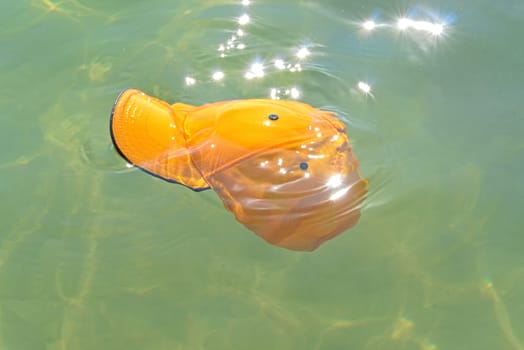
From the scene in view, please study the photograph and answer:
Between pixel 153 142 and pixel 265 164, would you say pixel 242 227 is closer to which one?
pixel 265 164

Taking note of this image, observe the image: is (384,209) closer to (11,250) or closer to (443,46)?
(443,46)

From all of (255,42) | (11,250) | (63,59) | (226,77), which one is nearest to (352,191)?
(226,77)

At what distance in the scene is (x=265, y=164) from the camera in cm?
281

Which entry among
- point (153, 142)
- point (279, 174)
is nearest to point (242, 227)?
point (279, 174)

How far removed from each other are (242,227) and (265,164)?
0.39 meters

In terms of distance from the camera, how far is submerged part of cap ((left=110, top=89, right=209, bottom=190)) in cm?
299

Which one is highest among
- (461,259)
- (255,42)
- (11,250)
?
(255,42)

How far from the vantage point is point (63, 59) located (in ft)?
13.1

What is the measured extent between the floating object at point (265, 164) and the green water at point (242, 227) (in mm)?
122

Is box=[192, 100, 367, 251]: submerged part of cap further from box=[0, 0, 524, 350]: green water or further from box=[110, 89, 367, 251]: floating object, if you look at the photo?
box=[0, 0, 524, 350]: green water

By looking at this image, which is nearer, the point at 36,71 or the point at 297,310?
the point at 297,310

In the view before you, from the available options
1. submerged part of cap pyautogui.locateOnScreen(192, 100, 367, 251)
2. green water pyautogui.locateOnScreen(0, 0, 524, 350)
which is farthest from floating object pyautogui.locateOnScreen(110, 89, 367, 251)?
green water pyautogui.locateOnScreen(0, 0, 524, 350)

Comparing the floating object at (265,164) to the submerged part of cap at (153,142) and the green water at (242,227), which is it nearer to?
the submerged part of cap at (153,142)

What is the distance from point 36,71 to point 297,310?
8.05 feet
